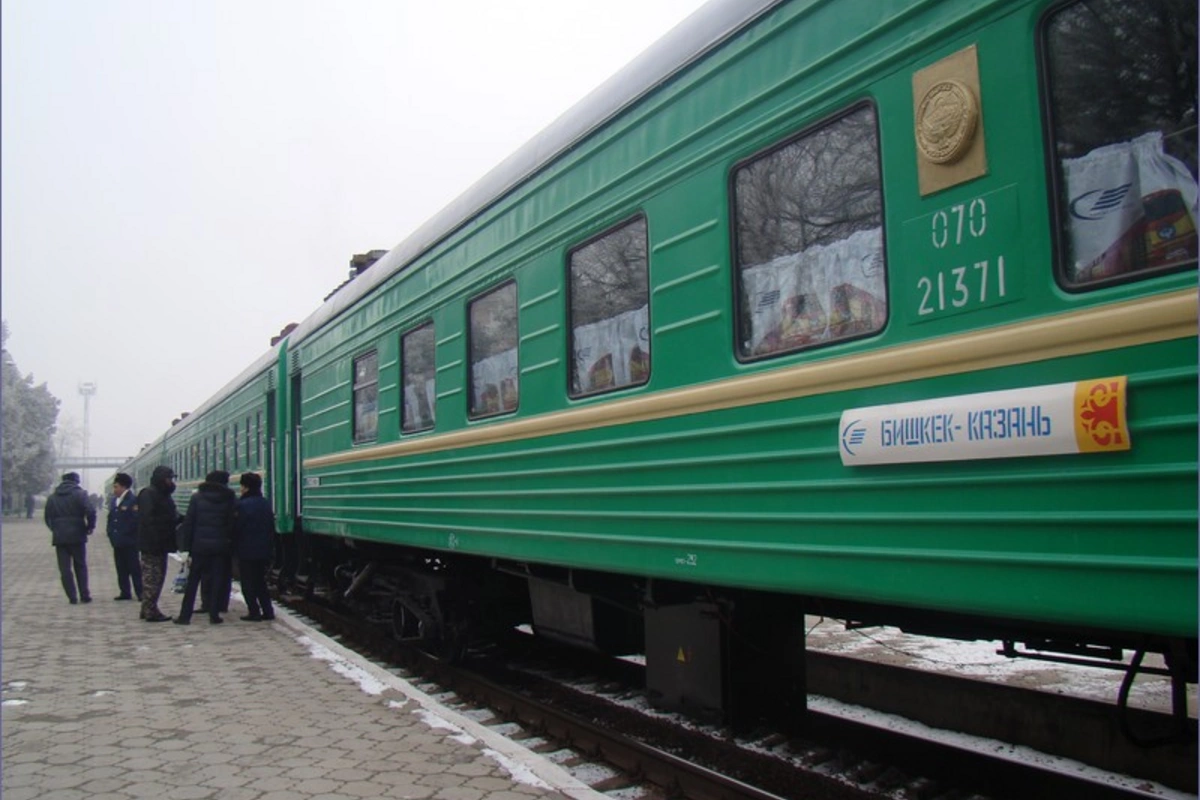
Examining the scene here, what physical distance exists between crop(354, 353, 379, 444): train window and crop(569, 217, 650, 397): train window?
3.30 m

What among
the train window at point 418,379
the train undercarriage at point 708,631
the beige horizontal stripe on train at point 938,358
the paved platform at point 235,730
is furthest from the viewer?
the train window at point 418,379

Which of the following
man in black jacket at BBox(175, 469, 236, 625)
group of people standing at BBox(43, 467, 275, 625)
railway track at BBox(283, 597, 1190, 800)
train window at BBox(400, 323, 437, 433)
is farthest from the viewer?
group of people standing at BBox(43, 467, 275, 625)

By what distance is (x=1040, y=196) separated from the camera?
2646mm

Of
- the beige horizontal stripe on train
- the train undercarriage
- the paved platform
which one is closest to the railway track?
the train undercarriage

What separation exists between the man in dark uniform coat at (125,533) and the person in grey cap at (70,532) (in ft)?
1.14

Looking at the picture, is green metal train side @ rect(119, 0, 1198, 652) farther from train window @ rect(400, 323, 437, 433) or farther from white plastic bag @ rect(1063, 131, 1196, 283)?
train window @ rect(400, 323, 437, 433)

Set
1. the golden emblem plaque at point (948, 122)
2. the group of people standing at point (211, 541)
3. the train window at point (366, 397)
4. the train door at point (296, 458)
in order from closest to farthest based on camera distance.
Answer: the golden emblem plaque at point (948, 122) < the train window at point (366, 397) < the group of people standing at point (211, 541) < the train door at point (296, 458)

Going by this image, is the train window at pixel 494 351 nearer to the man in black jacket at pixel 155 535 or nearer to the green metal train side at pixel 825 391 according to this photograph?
the green metal train side at pixel 825 391

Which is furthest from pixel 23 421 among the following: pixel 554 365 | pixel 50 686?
pixel 554 365

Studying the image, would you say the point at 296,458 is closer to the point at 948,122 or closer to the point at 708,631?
the point at 708,631

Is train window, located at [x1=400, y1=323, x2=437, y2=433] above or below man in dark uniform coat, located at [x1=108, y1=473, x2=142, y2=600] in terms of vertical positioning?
above

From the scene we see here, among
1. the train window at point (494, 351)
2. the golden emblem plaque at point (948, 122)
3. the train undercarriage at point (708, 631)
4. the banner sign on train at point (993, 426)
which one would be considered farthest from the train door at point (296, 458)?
the golden emblem plaque at point (948, 122)

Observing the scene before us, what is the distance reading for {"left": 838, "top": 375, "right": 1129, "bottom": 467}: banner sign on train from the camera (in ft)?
7.90

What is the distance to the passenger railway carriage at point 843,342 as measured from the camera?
2447 millimetres
